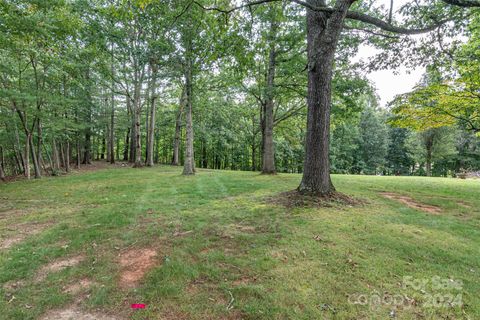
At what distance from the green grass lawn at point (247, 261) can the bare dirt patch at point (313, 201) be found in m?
0.21

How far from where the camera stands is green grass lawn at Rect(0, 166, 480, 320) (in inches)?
85.1

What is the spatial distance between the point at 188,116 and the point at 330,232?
9309 millimetres

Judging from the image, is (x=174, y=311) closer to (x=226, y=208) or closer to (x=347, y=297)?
(x=347, y=297)

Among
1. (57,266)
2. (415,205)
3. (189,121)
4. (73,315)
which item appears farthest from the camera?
(189,121)

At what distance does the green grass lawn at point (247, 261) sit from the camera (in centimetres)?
216

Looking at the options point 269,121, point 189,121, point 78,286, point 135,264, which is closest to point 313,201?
point 135,264

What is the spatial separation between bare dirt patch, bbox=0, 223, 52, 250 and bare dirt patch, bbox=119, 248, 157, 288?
1933mm

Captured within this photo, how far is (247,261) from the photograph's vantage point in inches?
116

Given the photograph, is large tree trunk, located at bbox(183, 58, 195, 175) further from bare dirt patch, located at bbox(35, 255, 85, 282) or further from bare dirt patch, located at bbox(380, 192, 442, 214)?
bare dirt patch, located at bbox(35, 255, 85, 282)

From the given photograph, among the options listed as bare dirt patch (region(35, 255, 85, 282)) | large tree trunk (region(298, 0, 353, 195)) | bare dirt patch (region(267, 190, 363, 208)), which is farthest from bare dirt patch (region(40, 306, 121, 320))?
large tree trunk (region(298, 0, 353, 195))

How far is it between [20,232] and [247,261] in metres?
4.00

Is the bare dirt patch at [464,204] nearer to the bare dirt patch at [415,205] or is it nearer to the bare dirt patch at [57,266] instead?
the bare dirt patch at [415,205]

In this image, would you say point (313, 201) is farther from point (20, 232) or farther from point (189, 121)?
point (189, 121)

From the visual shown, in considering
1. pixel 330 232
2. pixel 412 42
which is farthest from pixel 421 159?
pixel 330 232
